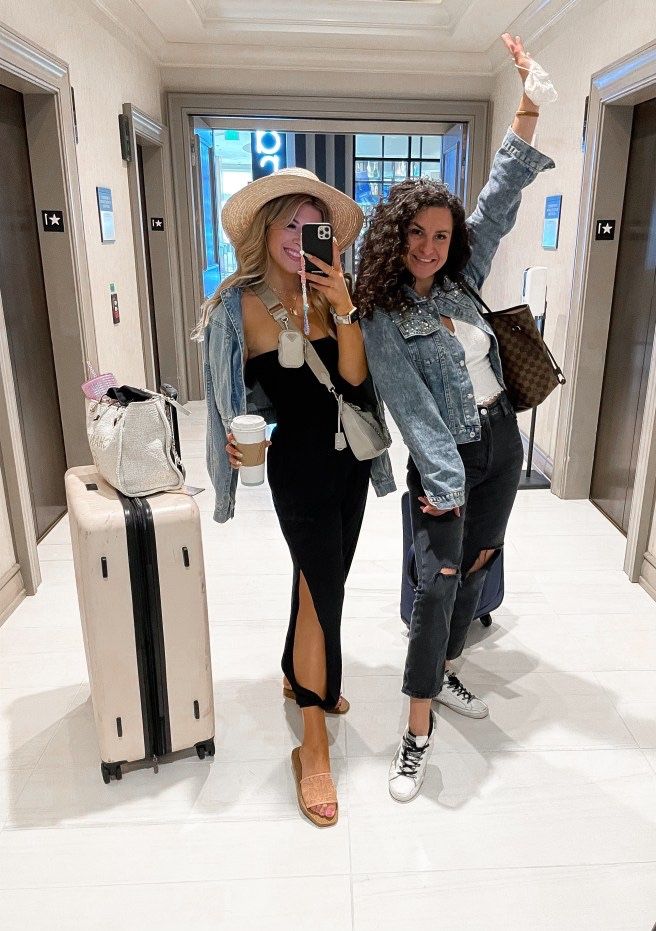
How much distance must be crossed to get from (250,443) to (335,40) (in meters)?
4.34

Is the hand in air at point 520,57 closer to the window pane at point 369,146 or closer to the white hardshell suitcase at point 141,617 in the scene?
the white hardshell suitcase at point 141,617

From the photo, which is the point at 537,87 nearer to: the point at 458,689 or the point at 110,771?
the point at 458,689

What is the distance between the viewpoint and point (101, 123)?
12.7 feet

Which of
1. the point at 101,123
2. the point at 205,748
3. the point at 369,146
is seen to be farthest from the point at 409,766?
the point at 369,146

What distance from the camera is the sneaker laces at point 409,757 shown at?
1.86 meters

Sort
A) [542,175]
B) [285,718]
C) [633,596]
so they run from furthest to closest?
[542,175] < [633,596] < [285,718]

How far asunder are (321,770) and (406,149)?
787 centimetres

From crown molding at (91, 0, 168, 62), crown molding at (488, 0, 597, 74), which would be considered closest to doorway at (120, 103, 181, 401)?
crown molding at (91, 0, 168, 62)

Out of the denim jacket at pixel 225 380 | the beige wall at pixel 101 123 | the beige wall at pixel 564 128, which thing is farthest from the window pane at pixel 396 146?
the denim jacket at pixel 225 380

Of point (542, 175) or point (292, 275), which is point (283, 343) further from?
point (542, 175)

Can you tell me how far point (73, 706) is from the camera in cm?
218

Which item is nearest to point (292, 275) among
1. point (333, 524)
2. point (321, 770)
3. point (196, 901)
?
point (333, 524)

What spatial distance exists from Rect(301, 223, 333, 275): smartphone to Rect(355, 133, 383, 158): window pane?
7.58 m

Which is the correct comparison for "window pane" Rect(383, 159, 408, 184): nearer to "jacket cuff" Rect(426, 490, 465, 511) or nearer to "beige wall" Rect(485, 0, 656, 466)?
"beige wall" Rect(485, 0, 656, 466)
